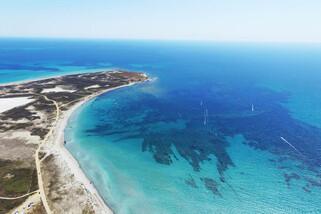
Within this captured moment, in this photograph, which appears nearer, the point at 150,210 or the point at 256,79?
the point at 150,210

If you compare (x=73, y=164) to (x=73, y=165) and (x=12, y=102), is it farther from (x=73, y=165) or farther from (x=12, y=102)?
(x=12, y=102)

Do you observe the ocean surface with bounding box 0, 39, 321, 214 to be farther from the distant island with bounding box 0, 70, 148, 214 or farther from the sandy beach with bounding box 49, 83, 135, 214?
the distant island with bounding box 0, 70, 148, 214

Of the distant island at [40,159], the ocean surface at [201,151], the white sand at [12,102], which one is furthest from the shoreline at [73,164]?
the white sand at [12,102]

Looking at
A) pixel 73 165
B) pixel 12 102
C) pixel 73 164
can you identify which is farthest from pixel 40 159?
pixel 12 102

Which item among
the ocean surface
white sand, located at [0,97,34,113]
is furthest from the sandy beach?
white sand, located at [0,97,34,113]

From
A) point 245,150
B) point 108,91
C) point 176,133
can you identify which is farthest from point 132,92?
point 245,150

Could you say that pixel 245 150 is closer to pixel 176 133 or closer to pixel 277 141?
pixel 277 141

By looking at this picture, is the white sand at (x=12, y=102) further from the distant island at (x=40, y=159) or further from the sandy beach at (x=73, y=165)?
the sandy beach at (x=73, y=165)
